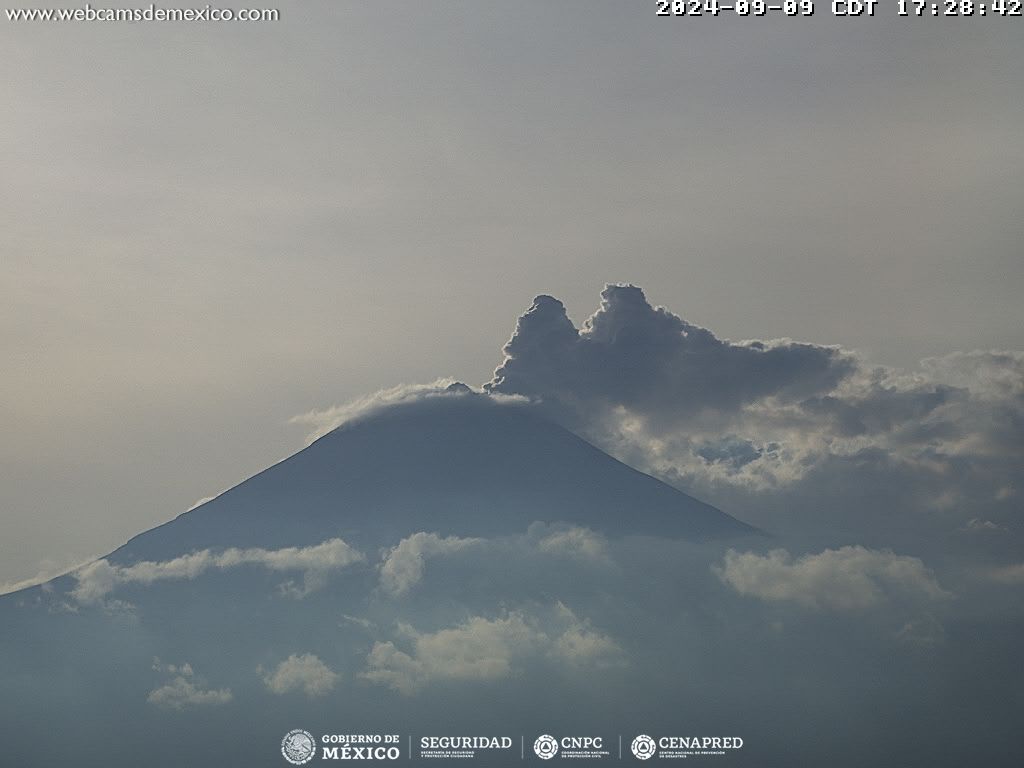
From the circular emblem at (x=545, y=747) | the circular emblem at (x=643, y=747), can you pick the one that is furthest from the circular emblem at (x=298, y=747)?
the circular emblem at (x=643, y=747)

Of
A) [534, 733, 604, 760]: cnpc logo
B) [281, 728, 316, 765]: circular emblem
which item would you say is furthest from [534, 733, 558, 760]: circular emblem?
[281, 728, 316, 765]: circular emblem

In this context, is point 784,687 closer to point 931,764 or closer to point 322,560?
point 931,764

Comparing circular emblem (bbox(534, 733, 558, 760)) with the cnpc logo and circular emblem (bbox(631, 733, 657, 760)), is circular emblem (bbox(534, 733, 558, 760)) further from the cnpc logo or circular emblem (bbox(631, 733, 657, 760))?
circular emblem (bbox(631, 733, 657, 760))

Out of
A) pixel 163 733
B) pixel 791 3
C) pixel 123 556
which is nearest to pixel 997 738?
pixel 791 3

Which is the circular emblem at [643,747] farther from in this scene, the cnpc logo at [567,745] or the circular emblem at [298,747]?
the circular emblem at [298,747]

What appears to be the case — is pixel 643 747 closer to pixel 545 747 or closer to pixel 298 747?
pixel 545 747

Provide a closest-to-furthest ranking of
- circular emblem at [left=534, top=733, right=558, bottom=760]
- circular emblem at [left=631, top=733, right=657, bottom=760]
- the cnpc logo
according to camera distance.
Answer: circular emblem at [left=631, top=733, right=657, bottom=760]
the cnpc logo
circular emblem at [left=534, top=733, right=558, bottom=760]
